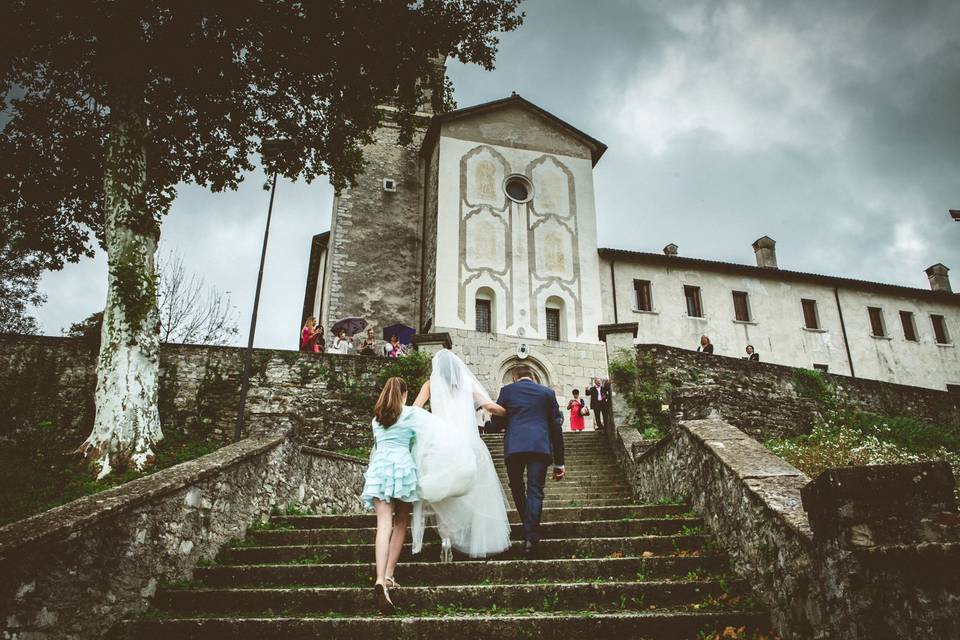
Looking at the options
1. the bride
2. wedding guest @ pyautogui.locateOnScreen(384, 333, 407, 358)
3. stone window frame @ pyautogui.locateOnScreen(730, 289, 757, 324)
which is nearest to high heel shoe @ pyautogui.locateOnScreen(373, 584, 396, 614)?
the bride

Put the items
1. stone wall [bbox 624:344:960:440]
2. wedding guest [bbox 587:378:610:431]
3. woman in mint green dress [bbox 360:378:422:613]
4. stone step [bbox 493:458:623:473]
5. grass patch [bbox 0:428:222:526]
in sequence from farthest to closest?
stone wall [bbox 624:344:960:440] < wedding guest [bbox 587:378:610:431] < stone step [bbox 493:458:623:473] < grass patch [bbox 0:428:222:526] < woman in mint green dress [bbox 360:378:422:613]

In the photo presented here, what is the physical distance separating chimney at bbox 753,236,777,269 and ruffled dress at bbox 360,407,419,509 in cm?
2669

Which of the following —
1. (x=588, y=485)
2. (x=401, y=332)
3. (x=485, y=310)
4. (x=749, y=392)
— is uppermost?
(x=485, y=310)

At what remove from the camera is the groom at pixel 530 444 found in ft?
18.0

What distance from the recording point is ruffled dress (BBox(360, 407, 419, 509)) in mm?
4941

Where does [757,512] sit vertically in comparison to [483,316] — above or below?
below

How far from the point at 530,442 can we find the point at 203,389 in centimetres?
1040

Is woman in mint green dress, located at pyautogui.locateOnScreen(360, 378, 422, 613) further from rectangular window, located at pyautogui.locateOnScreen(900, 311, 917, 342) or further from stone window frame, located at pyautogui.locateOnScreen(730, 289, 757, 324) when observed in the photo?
rectangular window, located at pyautogui.locateOnScreen(900, 311, 917, 342)

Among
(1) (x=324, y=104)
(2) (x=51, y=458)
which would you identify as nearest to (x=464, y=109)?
(1) (x=324, y=104)

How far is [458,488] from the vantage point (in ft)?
17.0

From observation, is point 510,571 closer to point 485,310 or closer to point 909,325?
point 485,310

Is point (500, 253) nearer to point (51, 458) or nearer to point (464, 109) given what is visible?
point (464, 109)

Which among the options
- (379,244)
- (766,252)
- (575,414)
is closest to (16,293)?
(379,244)

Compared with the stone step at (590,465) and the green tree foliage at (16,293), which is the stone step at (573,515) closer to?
the stone step at (590,465)
